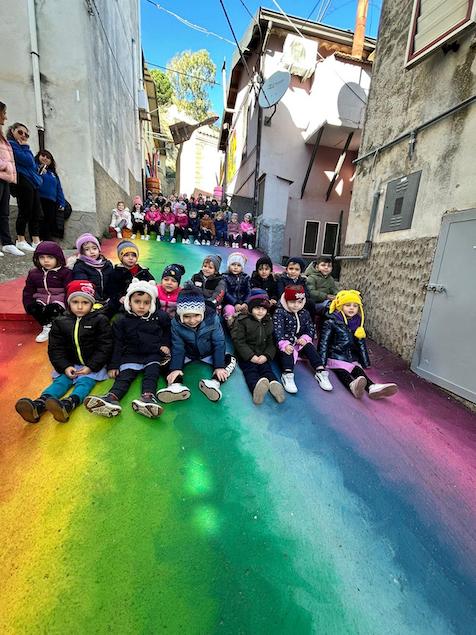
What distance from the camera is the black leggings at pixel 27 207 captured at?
4656 mm

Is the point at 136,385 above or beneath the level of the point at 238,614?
above

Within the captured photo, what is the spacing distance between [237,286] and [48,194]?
3.87m

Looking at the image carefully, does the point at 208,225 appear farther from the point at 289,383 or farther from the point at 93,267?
the point at 289,383

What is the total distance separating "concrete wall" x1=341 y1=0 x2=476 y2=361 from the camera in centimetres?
346

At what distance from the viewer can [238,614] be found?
1.36m

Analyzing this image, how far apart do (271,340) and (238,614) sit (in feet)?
7.78

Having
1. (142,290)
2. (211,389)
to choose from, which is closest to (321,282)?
(211,389)

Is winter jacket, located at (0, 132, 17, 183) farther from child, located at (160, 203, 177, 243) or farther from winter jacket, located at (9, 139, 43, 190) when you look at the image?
child, located at (160, 203, 177, 243)

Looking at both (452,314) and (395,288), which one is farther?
(395,288)

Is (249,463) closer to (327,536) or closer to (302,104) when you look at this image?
(327,536)

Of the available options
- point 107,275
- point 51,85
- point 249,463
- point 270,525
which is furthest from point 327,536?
point 51,85

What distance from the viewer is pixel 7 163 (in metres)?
4.22

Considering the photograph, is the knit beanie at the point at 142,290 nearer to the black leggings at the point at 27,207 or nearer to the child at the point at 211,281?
the child at the point at 211,281

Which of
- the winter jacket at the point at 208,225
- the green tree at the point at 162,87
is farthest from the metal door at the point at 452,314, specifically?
the green tree at the point at 162,87
